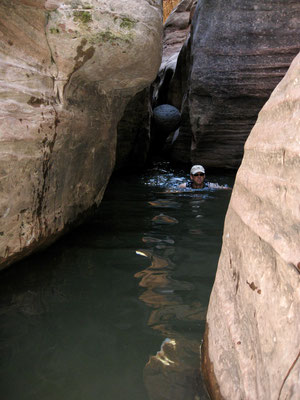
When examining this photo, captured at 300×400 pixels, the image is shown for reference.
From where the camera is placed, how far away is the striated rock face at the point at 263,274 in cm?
118

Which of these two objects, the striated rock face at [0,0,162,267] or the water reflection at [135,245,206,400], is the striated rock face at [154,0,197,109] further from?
the water reflection at [135,245,206,400]

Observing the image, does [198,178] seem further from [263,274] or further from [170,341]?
[263,274]

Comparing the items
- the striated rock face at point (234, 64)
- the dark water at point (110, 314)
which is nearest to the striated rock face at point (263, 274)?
the dark water at point (110, 314)

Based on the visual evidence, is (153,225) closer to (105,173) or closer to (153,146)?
(105,173)

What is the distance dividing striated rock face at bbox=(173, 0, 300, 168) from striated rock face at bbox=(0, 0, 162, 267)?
246 inches

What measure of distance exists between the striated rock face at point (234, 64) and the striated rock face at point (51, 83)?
6253mm

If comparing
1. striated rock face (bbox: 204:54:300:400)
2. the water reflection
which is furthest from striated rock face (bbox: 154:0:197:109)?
striated rock face (bbox: 204:54:300:400)

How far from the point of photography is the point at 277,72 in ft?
30.3

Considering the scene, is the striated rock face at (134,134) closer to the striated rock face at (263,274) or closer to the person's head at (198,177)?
the person's head at (198,177)

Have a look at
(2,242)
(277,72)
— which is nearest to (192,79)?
(277,72)

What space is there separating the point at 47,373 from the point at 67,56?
8.40ft

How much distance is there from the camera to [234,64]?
31.0 feet

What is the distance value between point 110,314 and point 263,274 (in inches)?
57.5

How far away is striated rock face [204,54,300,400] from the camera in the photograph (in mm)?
1180
